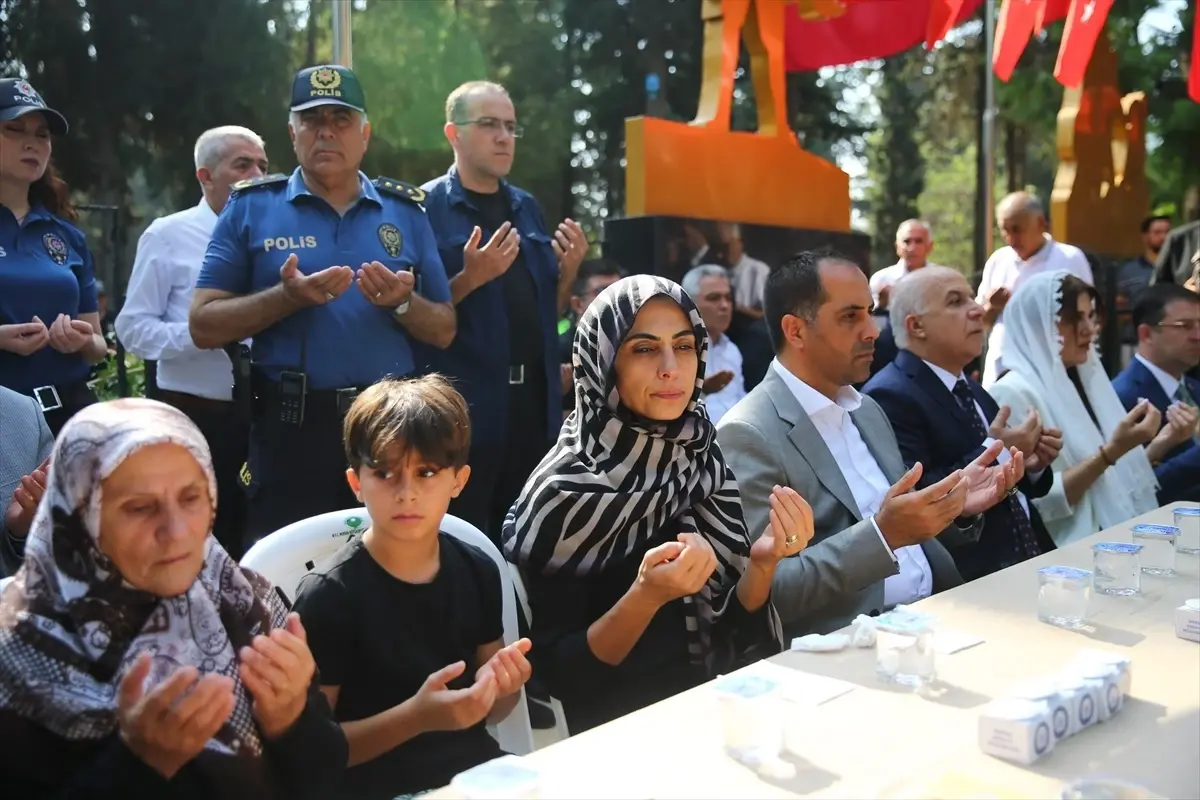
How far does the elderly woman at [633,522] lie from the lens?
87.0 inches

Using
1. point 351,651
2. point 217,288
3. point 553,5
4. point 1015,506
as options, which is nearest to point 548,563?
point 351,651

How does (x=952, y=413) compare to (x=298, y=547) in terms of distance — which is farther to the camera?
(x=952, y=413)

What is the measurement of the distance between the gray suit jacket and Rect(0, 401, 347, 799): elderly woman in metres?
1.30

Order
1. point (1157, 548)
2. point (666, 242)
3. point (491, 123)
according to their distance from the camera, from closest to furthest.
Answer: point (1157, 548) < point (491, 123) < point (666, 242)

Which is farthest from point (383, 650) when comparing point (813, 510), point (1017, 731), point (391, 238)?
point (391, 238)

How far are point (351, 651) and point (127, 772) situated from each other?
49cm

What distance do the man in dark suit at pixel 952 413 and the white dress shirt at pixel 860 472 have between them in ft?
1.36

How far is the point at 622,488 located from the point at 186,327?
2019 mm

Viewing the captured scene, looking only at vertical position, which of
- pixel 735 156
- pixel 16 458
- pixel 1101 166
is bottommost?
pixel 16 458

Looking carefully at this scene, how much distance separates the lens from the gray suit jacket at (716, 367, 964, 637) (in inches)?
93.9

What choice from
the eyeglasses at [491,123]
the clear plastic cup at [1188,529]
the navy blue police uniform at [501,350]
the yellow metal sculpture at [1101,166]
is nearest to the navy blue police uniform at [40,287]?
the navy blue police uniform at [501,350]

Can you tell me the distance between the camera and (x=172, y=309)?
12.2 ft

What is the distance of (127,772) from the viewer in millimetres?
1338

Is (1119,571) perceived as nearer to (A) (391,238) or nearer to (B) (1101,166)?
(A) (391,238)
